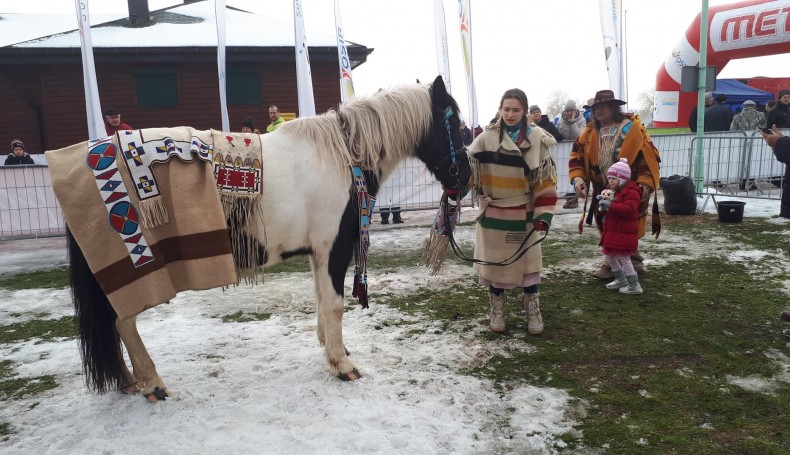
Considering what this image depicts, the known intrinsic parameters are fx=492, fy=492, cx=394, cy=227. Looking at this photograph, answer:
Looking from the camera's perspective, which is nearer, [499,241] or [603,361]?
[603,361]

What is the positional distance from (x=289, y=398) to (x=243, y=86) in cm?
1404

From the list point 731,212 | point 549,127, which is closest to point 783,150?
point 731,212

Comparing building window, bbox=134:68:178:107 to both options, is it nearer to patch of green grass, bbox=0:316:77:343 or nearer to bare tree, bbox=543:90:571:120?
patch of green grass, bbox=0:316:77:343

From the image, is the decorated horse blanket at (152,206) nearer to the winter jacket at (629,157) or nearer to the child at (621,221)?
the child at (621,221)

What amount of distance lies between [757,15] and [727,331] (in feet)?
51.6

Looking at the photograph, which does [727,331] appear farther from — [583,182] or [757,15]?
[757,15]

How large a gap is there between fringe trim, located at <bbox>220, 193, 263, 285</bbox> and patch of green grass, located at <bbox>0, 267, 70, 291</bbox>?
11.3ft

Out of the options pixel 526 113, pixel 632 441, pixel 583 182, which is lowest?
pixel 632 441

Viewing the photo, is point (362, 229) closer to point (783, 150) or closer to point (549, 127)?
point (783, 150)

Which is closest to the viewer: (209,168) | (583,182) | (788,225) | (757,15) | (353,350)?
(209,168)

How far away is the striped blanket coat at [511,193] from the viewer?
3.38m

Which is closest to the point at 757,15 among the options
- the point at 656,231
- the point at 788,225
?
the point at 788,225

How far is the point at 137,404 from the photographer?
2766mm

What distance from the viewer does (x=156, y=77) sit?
1457 centimetres
